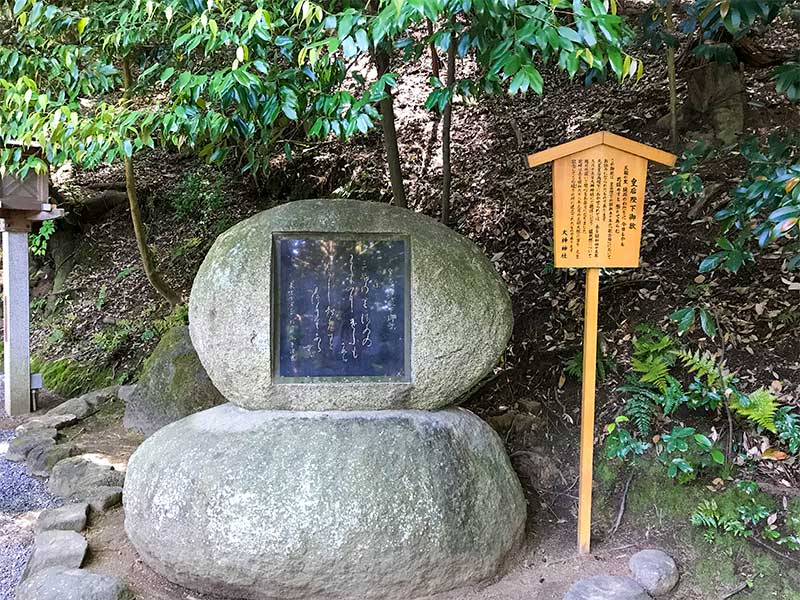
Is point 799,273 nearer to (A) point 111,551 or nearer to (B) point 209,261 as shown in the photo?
(B) point 209,261

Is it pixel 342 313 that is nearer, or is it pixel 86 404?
pixel 342 313

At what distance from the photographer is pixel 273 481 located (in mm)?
2842

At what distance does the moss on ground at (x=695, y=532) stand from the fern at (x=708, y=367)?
62 cm

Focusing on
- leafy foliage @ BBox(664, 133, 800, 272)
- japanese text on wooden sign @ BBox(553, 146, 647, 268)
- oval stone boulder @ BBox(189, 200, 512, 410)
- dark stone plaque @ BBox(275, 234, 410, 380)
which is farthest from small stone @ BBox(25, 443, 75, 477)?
leafy foliage @ BBox(664, 133, 800, 272)

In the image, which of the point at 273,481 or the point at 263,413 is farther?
the point at 263,413

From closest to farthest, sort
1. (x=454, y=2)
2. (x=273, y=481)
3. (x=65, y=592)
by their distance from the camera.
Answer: (x=454, y=2)
(x=65, y=592)
(x=273, y=481)

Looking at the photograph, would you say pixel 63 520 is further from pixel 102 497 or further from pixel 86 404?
pixel 86 404

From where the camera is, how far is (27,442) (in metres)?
4.77

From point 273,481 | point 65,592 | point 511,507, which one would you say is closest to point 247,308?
point 273,481

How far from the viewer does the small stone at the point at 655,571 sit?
296 cm

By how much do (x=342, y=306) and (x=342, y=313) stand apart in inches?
1.6

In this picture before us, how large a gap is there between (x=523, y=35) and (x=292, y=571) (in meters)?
2.63

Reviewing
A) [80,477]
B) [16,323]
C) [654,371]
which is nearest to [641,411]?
[654,371]

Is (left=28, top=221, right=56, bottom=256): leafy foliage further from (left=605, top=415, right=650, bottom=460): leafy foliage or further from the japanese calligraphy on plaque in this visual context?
(left=605, top=415, right=650, bottom=460): leafy foliage
